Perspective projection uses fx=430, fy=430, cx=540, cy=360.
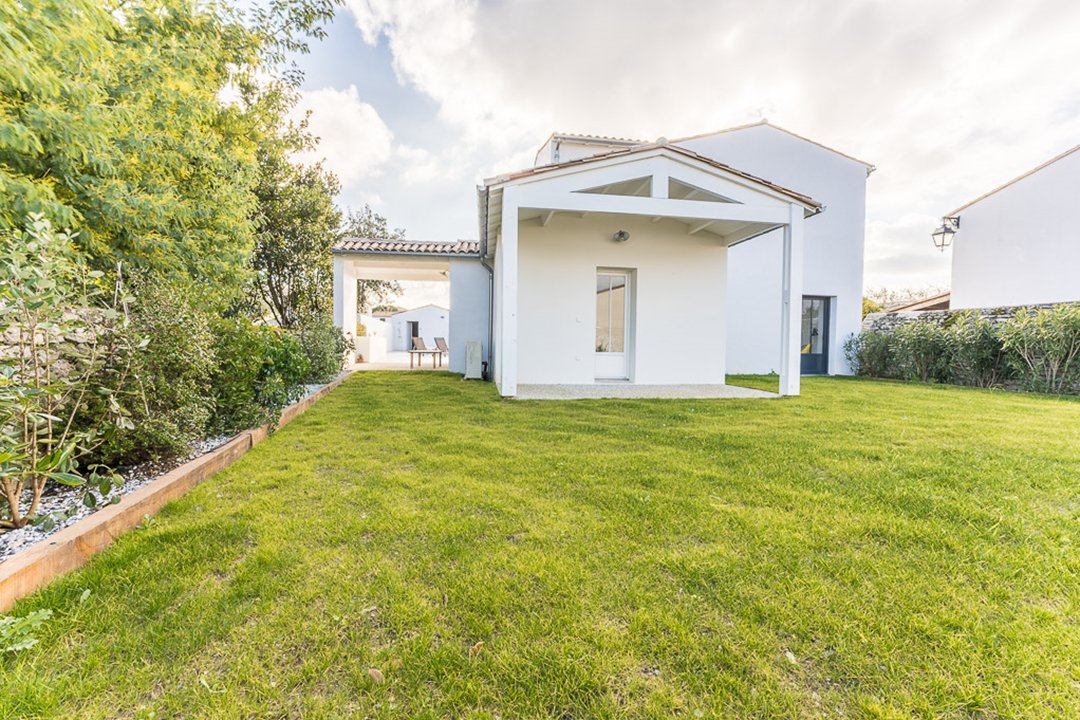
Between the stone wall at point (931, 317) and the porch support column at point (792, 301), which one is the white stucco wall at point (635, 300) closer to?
the porch support column at point (792, 301)

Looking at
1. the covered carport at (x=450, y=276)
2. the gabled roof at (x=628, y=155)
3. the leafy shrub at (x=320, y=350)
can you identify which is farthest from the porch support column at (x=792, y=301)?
the leafy shrub at (x=320, y=350)

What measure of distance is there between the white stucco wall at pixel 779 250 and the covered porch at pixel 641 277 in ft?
10.3

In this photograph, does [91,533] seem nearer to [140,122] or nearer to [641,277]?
[140,122]

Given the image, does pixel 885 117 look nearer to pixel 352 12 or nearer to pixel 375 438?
pixel 352 12

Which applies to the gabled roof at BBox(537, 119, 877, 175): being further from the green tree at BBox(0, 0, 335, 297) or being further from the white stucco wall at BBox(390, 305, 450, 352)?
the white stucco wall at BBox(390, 305, 450, 352)

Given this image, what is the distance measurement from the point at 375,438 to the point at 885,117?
595 inches

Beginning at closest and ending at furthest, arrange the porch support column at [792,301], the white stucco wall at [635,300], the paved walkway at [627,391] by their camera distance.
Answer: the paved walkway at [627,391]
the porch support column at [792,301]
the white stucco wall at [635,300]

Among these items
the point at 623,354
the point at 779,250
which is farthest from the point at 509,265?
the point at 779,250

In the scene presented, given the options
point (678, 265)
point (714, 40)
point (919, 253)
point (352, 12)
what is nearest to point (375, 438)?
point (678, 265)

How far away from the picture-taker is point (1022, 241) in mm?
14141

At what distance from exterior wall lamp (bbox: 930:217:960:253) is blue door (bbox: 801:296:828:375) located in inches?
270

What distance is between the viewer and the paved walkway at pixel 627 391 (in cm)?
788

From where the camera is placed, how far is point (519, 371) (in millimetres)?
9523

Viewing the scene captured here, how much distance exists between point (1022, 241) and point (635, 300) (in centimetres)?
1462
